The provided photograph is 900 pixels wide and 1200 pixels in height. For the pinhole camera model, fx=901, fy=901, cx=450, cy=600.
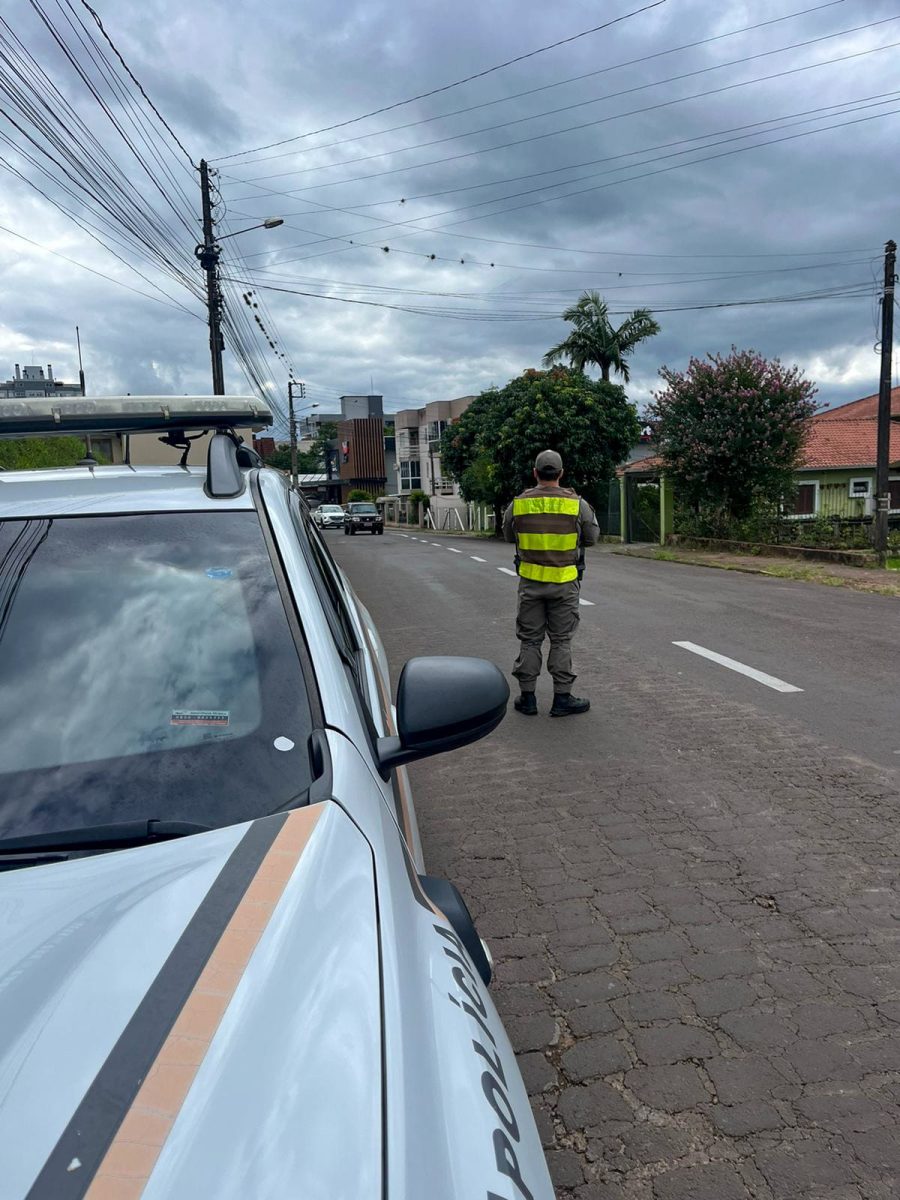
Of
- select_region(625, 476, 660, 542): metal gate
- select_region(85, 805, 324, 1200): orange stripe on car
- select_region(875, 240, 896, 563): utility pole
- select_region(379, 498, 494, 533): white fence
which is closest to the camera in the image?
select_region(85, 805, 324, 1200): orange stripe on car

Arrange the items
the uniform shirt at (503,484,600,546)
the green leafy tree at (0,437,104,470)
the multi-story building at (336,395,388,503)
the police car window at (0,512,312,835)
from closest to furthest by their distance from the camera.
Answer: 1. the police car window at (0,512,312,835)
2. the uniform shirt at (503,484,600,546)
3. the green leafy tree at (0,437,104,470)
4. the multi-story building at (336,395,388,503)

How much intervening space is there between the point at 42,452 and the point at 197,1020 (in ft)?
46.8

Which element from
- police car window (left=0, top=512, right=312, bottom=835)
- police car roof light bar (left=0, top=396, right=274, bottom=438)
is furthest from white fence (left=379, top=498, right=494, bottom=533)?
police car window (left=0, top=512, right=312, bottom=835)

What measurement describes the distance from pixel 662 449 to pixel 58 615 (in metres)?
23.5

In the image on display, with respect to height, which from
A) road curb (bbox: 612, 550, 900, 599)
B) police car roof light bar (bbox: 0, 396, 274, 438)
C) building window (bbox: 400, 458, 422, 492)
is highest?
building window (bbox: 400, 458, 422, 492)

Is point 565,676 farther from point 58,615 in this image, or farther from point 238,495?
point 58,615

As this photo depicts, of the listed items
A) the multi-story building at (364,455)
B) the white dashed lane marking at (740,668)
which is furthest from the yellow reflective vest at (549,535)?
the multi-story building at (364,455)

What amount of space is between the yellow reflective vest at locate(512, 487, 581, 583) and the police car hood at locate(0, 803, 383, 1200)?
17.6 ft

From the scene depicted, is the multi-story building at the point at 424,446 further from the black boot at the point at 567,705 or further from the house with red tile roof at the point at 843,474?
the black boot at the point at 567,705

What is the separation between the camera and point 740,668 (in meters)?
8.12

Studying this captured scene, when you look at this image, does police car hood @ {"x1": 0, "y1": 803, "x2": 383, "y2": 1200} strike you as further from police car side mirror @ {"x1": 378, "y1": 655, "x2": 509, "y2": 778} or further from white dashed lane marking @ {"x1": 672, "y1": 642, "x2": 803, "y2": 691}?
white dashed lane marking @ {"x1": 672, "y1": 642, "x2": 803, "y2": 691}

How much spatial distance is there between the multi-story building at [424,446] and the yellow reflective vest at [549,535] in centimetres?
6001

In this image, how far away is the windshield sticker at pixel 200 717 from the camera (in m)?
1.76

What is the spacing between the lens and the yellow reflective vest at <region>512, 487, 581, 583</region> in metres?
6.70
